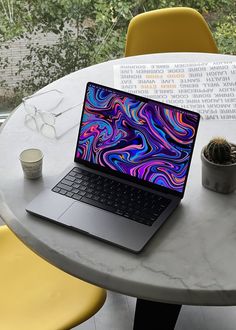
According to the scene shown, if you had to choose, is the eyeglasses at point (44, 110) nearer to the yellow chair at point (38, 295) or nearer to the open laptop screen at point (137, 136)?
the open laptop screen at point (137, 136)

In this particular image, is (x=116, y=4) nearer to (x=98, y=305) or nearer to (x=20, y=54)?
(x=20, y=54)

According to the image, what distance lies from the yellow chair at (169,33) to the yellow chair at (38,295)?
3.06ft

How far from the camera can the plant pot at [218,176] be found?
1.06 m

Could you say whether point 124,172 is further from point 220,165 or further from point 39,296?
point 39,296

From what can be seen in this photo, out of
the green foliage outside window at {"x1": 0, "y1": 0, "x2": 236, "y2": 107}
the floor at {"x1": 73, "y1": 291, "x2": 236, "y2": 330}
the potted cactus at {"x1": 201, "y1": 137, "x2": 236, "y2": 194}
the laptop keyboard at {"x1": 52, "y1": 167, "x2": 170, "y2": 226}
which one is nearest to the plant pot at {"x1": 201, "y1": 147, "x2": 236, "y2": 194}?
the potted cactus at {"x1": 201, "y1": 137, "x2": 236, "y2": 194}

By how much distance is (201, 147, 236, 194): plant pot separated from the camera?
1063mm

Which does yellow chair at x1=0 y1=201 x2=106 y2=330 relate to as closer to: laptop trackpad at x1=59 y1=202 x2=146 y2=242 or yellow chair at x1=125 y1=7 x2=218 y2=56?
laptop trackpad at x1=59 y1=202 x2=146 y2=242

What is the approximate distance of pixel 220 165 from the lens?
1062 mm

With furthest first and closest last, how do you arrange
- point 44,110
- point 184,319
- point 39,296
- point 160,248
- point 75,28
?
point 75,28, point 184,319, point 44,110, point 39,296, point 160,248

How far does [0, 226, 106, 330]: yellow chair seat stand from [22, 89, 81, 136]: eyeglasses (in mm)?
341

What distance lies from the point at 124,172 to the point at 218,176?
0.68ft

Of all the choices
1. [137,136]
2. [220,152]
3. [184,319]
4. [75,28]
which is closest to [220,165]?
[220,152]

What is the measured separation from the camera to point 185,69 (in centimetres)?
156

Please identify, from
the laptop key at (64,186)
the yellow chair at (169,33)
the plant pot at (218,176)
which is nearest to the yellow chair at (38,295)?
the laptop key at (64,186)
